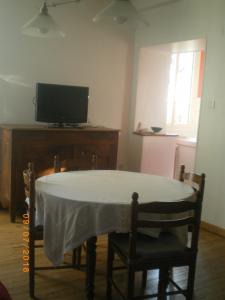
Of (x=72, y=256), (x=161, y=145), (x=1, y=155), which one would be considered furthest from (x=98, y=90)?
(x=72, y=256)

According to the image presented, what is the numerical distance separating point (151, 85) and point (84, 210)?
327 cm

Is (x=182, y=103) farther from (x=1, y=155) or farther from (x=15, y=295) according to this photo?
(x=15, y=295)

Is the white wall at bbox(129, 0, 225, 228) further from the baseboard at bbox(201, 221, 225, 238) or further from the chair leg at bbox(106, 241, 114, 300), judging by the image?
the chair leg at bbox(106, 241, 114, 300)

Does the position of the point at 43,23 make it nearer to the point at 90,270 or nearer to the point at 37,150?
the point at 37,150

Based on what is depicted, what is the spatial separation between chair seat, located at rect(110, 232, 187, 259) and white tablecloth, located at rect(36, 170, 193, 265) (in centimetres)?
11

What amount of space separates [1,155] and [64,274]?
186 centimetres

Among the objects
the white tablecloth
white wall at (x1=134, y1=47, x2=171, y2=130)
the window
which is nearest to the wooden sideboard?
white wall at (x1=134, y1=47, x2=171, y2=130)

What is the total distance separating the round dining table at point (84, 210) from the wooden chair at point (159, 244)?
0.11m

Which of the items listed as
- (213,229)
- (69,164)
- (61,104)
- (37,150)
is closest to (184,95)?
(61,104)

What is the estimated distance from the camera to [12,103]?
4188 millimetres

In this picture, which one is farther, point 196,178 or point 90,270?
point 196,178

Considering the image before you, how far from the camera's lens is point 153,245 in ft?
7.11

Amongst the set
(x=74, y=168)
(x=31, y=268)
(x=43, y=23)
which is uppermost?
(x=43, y=23)

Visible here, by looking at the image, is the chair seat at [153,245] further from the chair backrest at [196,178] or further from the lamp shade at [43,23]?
the lamp shade at [43,23]
